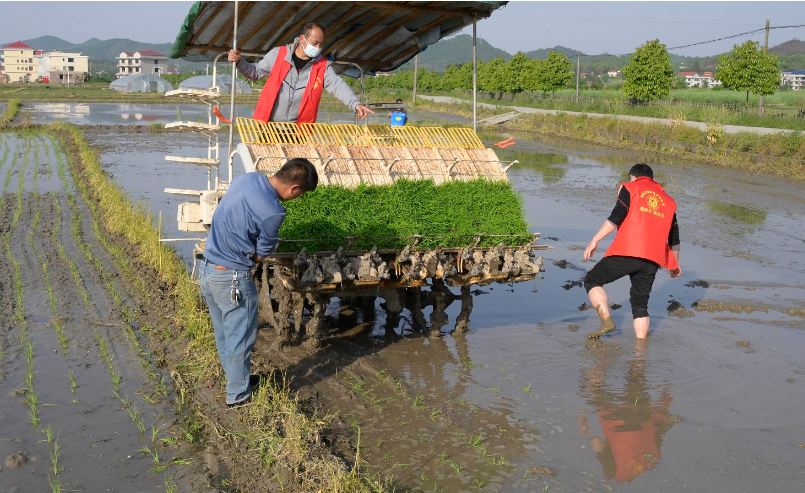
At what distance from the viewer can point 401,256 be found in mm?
6031

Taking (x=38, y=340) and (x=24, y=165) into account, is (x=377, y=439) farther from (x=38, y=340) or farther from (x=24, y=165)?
(x=24, y=165)

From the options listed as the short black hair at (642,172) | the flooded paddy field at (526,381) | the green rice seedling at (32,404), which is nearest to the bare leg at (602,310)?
the flooded paddy field at (526,381)

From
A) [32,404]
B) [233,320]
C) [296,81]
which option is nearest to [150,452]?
[233,320]

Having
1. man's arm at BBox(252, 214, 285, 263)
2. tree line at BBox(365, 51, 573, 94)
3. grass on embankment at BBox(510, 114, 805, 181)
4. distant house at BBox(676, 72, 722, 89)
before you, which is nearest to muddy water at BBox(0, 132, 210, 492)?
man's arm at BBox(252, 214, 285, 263)

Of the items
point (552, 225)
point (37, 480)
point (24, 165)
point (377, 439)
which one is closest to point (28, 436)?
point (37, 480)

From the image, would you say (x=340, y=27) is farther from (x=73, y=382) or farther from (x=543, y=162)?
(x=543, y=162)

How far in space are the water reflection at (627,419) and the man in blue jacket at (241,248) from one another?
2.47 meters

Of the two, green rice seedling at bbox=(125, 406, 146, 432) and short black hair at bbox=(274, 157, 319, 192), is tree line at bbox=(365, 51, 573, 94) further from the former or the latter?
green rice seedling at bbox=(125, 406, 146, 432)

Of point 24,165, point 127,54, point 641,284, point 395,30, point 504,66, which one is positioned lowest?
point 641,284

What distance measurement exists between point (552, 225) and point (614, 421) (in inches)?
299

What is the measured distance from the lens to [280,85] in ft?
23.2

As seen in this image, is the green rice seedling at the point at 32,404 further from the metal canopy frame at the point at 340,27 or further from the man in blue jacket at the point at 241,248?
the metal canopy frame at the point at 340,27

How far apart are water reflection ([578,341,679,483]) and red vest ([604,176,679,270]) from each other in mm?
982

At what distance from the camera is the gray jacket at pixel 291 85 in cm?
700
